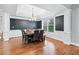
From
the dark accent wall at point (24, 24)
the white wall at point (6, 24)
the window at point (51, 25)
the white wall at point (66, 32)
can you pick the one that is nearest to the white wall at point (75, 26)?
the white wall at point (66, 32)

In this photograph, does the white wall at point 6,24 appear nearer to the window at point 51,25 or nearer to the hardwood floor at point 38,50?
the hardwood floor at point 38,50

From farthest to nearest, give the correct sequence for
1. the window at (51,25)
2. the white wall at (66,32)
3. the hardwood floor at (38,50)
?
1. the window at (51,25)
2. the white wall at (66,32)
3. the hardwood floor at (38,50)

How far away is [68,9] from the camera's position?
280 cm

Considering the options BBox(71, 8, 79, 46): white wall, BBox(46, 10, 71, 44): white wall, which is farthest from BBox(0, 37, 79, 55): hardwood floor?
BBox(71, 8, 79, 46): white wall

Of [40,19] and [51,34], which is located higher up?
[40,19]

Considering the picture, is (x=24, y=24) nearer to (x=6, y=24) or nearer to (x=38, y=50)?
(x=6, y=24)

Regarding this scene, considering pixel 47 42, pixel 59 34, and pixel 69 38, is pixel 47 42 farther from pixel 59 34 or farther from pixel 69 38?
pixel 69 38

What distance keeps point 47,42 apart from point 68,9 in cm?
119

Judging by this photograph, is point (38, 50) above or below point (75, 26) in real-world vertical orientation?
below

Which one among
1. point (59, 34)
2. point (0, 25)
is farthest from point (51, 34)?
point (0, 25)

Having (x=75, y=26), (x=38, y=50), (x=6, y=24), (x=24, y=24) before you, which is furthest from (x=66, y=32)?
Answer: (x=6, y=24)

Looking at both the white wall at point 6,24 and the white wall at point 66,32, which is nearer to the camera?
the white wall at point 6,24

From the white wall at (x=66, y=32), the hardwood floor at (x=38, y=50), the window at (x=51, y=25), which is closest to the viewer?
the hardwood floor at (x=38, y=50)
